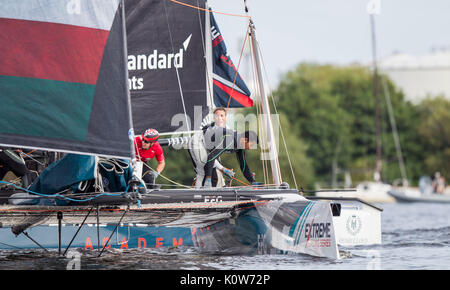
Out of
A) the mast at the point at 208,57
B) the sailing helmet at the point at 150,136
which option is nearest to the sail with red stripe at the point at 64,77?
the sailing helmet at the point at 150,136

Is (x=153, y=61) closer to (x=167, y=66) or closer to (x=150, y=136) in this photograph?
(x=167, y=66)

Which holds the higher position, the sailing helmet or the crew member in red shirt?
the sailing helmet

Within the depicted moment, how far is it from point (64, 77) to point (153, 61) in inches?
190

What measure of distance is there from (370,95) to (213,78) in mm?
40721

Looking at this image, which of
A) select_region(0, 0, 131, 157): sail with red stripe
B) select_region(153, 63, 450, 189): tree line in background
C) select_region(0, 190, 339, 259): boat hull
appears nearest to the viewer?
select_region(0, 0, 131, 157): sail with red stripe

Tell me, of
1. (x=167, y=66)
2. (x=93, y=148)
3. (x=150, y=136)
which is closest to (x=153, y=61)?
(x=167, y=66)

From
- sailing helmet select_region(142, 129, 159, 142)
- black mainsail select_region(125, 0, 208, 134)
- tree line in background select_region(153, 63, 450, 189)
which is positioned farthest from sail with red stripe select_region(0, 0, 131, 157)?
tree line in background select_region(153, 63, 450, 189)

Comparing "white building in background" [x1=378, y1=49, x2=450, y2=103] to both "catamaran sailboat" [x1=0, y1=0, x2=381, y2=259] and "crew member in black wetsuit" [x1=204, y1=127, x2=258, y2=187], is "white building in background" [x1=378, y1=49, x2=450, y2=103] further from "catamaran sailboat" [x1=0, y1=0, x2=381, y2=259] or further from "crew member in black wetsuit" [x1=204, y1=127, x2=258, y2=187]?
"catamaran sailboat" [x1=0, y1=0, x2=381, y2=259]

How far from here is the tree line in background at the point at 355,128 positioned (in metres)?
50.8

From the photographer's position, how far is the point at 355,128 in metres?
53.6

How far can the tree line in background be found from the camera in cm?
5078

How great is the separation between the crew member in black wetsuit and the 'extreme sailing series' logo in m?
2.69

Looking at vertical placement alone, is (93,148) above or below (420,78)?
below

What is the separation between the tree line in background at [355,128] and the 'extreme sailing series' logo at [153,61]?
33574 millimetres
